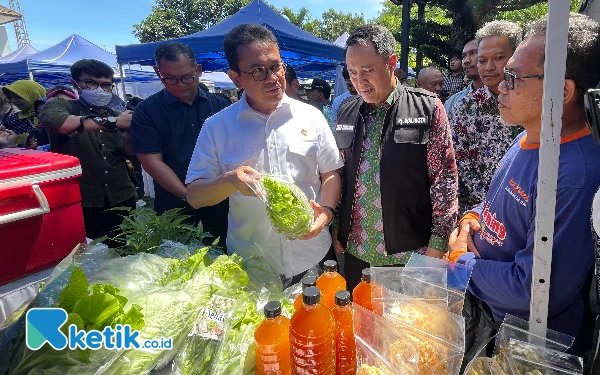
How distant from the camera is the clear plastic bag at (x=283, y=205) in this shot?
164 centimetres

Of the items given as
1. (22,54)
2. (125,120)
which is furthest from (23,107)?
(22,54)

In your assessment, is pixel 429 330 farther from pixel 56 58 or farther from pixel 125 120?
pixel 56 58

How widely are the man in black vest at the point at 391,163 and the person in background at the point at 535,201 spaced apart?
0.62 metres

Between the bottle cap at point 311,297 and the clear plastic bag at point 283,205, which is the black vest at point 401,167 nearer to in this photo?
the clear plastic bag at point 283,205

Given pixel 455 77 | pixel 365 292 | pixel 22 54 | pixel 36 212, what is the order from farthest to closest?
pixel 22 54 < pixel 455 77 < pixel 36 212 < pixel 365 292

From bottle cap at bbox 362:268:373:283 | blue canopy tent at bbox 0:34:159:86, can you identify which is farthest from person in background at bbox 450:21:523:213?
blue canopy tent at bbox 0:34:159:86

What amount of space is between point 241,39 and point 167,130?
1187 millimetres


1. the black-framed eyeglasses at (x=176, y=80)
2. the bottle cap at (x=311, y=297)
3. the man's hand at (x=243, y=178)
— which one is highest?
the black-framed eyeglasses at (x=176, y=80)

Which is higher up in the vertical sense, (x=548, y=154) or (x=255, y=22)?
(x=255, y=22)

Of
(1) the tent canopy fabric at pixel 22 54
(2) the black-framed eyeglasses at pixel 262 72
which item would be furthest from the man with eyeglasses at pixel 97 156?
(1) the tent canopy fabric at pixel 22 54

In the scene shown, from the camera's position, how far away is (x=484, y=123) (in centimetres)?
280

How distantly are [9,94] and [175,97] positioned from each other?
385cm

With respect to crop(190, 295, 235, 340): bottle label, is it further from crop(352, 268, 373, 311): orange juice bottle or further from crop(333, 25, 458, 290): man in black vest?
crop(333, 25, 458, 290): man in black vest

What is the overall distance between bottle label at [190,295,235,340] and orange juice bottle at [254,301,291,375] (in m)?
0.24
